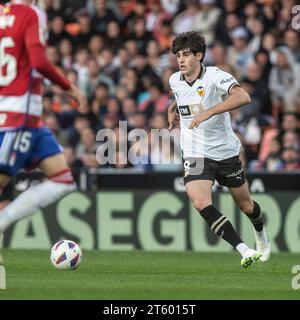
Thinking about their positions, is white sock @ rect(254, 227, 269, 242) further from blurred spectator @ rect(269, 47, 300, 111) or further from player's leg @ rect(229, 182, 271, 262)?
blurred spectator @ rect(269, 47, 300, 111)

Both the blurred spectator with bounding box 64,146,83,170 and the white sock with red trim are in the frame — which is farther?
the blurred spectator with bounding box 64,146,83,170

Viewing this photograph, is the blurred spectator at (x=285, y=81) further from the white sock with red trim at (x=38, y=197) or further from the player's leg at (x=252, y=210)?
the white sock with red trim at (x=38, y=197)

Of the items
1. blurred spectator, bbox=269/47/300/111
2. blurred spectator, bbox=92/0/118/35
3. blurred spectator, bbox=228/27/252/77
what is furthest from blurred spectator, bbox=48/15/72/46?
blurred spectator, bbox=269/47/300/111

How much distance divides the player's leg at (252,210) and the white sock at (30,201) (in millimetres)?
1962

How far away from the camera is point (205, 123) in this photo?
11.2 metres

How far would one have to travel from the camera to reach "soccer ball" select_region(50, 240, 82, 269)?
1069 centimetres

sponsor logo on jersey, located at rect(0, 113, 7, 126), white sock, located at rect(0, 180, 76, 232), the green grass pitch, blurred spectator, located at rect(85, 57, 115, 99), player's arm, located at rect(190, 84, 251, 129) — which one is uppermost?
blurred spectator, located at rect(85, 57, 115, 99)

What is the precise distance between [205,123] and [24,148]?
6.97 feet

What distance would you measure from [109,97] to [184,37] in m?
7.67

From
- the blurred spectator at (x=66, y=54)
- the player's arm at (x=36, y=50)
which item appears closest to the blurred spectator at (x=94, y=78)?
the blurred spectator at (x=66, y=54)

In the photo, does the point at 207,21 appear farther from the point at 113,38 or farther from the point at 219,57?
the point at 113,38

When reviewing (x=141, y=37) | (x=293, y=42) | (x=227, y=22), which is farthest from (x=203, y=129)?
(x=141, y=37)

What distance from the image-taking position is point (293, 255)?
548 inches

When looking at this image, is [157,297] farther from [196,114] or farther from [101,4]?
[101,4]
